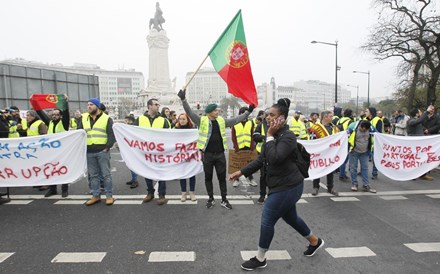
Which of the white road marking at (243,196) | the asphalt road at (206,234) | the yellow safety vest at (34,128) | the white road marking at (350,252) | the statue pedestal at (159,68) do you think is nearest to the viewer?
Result: the asphalt road at (206,234)

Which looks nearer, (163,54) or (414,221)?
(414,221)

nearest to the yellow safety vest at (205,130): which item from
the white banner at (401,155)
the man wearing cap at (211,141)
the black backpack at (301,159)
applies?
the man wearing cap at (211,141)

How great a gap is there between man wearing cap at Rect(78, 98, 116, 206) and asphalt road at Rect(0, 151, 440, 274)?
0.40 m

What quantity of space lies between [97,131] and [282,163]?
13.1 ft

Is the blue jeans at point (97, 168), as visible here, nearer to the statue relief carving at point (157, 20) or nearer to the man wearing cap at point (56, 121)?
the man wearing cap at point (56, 121)

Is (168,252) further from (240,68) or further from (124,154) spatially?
(240,68)

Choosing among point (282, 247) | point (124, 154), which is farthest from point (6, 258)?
point (282, 247)

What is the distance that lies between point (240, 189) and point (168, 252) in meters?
3.55

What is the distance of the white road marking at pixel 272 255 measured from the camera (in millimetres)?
3656

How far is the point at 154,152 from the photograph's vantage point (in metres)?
6.14

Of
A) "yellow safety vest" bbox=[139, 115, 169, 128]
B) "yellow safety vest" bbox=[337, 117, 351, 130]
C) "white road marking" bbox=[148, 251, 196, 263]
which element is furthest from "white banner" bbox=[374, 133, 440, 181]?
"white road marking" bbox=[148, 251, 196, 263]

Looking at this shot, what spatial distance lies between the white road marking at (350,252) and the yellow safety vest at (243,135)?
344 centimetres

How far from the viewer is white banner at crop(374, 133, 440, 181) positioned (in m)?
7.13

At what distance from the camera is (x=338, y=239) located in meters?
4.21
